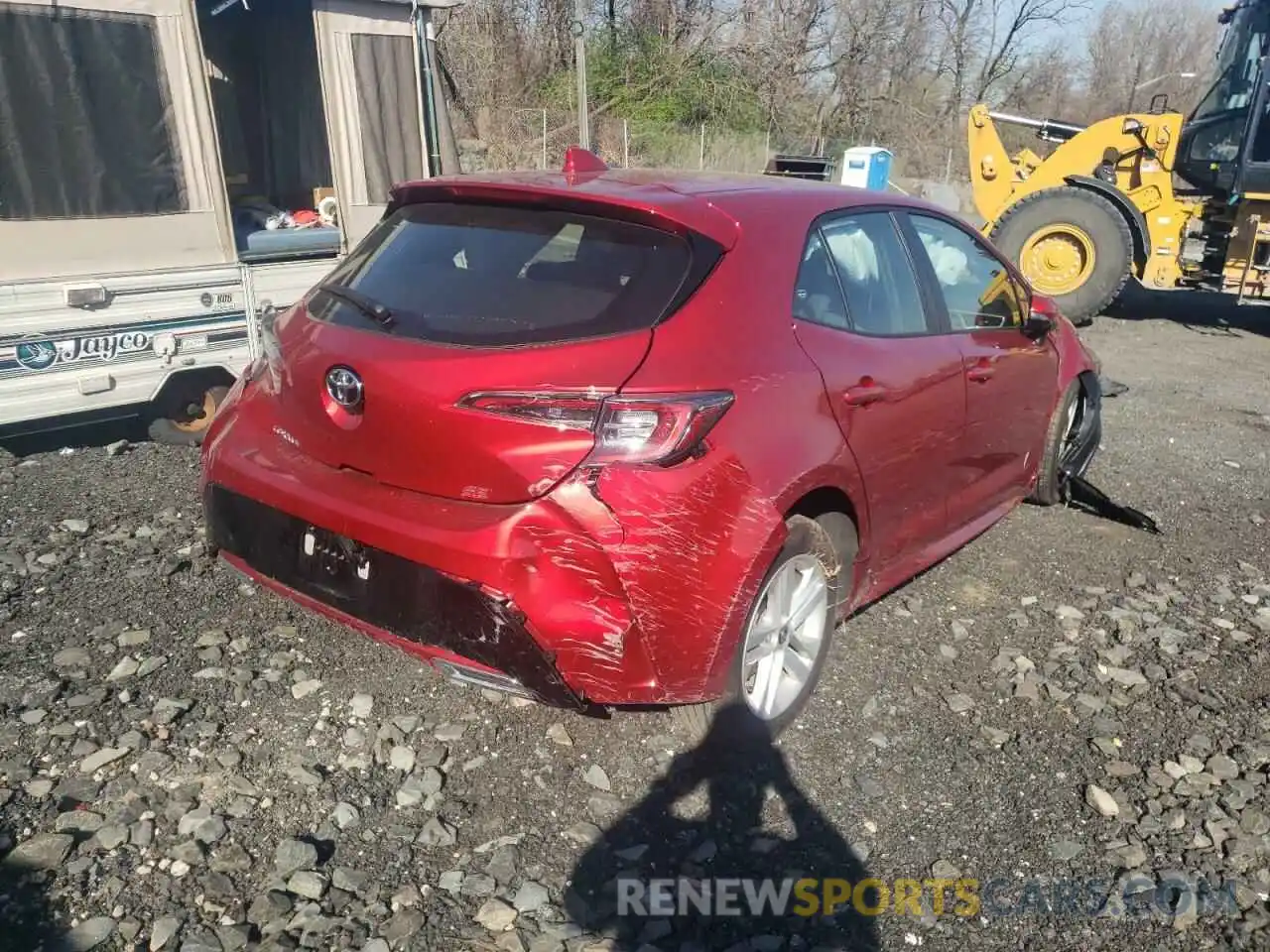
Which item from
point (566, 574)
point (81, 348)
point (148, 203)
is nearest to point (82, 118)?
point (148, 203)

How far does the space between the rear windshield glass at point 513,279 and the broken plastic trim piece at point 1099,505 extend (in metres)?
3.32

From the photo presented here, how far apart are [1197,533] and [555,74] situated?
24.4 meters

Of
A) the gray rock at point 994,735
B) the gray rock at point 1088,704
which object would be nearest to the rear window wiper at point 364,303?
the gray rock at point 994,735

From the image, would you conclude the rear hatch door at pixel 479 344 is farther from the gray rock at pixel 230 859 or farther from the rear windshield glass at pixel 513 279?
the gray rock at pixel 230 859

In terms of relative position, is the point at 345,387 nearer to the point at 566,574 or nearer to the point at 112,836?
the point at 566,574

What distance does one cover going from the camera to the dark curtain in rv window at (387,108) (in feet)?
21.2

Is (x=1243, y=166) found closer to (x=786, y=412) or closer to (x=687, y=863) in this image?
(x=786, y=412)

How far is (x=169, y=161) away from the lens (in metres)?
5.55

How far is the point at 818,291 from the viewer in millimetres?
3074

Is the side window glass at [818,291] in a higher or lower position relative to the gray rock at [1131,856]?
higher

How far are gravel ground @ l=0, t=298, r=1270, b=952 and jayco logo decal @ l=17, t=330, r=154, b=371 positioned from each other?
1159 mm

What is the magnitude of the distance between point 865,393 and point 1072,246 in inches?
352

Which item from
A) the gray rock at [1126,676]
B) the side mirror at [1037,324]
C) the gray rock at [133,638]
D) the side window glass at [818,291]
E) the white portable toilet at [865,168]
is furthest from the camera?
the white portable toilet at [865,168]

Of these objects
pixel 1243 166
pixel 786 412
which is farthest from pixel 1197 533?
pixel 1243 166
